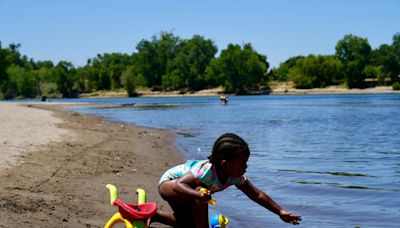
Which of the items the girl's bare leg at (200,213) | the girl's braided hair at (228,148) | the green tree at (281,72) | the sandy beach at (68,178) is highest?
the green tree at (281,72)

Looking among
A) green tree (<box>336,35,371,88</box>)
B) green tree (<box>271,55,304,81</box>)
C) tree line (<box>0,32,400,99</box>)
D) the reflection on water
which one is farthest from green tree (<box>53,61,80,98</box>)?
the reflection on water

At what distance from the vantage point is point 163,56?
149000mm

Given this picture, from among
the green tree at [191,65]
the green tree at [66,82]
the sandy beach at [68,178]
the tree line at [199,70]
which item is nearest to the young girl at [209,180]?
the sandy beach at [68,178]

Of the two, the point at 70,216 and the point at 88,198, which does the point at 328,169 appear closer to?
the point at 88,198

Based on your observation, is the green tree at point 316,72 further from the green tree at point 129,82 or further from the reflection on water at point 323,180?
the reflection on water at point 323,180

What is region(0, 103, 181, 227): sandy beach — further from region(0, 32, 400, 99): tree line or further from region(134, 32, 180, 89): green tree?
region(134, 32, 180, 89): green tree

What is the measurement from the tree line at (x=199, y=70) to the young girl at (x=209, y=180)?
95.6 metres

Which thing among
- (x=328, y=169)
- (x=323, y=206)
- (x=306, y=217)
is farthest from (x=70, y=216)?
(x=328, y=169)

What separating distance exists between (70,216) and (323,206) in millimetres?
3693

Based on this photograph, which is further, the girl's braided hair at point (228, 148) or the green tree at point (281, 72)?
the green tree at point (281, 72)

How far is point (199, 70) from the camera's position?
136750mm

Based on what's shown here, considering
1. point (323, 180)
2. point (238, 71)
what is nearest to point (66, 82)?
point (238, 71)

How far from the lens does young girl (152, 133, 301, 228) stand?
4402mm

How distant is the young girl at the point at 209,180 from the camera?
4.40m
